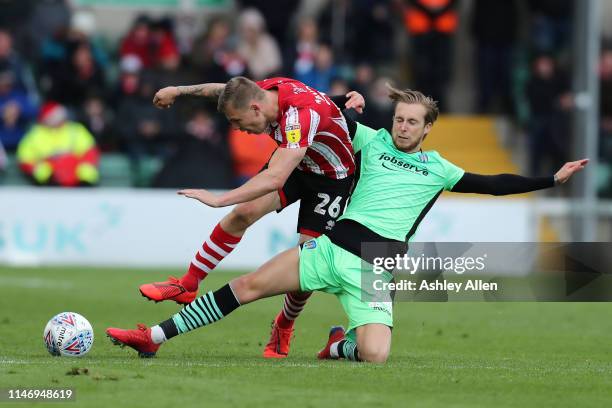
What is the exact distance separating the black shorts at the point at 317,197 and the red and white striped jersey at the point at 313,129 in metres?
0.07

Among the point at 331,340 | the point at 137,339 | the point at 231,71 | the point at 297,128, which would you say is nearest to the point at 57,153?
the point at 231,71

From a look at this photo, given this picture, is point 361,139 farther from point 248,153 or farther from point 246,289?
point 248,153

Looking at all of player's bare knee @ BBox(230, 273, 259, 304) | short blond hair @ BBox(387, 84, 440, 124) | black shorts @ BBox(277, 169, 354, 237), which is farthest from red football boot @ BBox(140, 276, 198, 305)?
short blond hair @ BBox(387, 84, 440, 124)

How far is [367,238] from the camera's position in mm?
9453

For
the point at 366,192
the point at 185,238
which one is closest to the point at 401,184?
the point at 366,192

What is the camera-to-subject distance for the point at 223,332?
39.2 ft

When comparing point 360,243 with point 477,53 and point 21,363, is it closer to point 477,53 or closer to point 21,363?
point 21,363

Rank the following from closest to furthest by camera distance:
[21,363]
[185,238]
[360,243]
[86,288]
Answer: [21,363]
[360,243]
[86,288]
[185,238]

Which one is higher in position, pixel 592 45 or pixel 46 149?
pixel 592 45

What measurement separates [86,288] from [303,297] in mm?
6080

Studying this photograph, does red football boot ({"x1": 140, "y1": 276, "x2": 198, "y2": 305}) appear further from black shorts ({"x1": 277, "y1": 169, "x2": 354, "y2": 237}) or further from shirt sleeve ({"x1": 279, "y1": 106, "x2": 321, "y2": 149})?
shirt sleeve ({"x1": 279, "y1": 106, "x2": 321, "y2": 149})

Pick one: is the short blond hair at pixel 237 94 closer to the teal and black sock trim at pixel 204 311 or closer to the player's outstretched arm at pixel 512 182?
the teal and black sock trim at pixel 204 311

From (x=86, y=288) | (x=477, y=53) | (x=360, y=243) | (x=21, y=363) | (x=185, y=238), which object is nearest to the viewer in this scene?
(x=21, y=363)

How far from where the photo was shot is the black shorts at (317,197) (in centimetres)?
995
